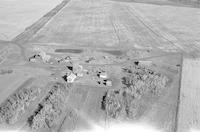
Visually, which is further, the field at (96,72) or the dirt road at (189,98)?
the field at (96,72)

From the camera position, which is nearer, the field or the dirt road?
the dirt road

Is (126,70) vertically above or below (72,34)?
below

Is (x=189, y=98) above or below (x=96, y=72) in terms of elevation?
below

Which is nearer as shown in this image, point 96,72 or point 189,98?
point 189,98

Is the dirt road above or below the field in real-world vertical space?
below

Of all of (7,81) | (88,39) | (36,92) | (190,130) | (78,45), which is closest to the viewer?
(190,130)

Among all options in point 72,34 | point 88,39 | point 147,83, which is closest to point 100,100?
point 147,83

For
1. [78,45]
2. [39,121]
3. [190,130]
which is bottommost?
[190,130]

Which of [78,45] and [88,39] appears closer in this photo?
[78,45]

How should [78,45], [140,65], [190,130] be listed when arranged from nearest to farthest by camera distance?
[190,130], [140,65], [78,45]

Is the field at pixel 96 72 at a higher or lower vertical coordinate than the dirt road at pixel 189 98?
higher

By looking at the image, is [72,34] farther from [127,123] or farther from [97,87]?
[127,123]
